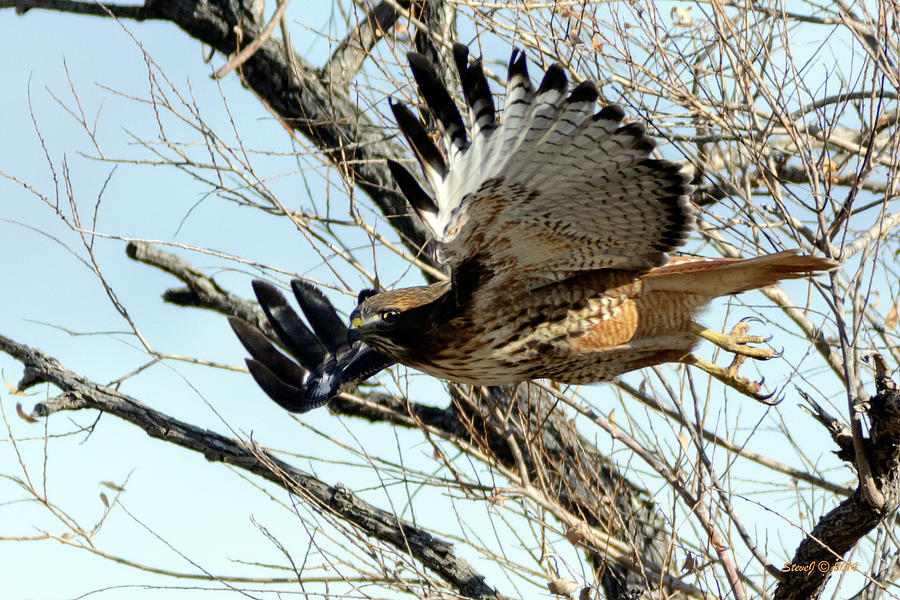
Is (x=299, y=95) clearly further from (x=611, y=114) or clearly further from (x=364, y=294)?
(x=611, y=114)

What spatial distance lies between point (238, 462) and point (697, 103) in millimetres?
3060

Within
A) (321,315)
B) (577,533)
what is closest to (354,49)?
(321,315)

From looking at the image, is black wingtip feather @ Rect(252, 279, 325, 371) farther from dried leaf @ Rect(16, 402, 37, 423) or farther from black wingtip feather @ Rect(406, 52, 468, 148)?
black wingtip feather @ Rect(406, 52, 468, 148)

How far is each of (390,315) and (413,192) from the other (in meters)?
0.95

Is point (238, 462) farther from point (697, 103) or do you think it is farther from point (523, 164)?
point (697, 103)

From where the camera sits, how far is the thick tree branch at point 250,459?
15.2 ft

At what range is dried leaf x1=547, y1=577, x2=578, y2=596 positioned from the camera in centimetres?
397

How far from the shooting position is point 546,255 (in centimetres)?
383

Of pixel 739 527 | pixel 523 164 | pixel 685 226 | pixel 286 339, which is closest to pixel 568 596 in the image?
pixel 739 527

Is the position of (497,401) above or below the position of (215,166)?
below

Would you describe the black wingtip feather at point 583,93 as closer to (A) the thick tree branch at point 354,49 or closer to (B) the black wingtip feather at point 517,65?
(B) the black wingtip feather at point 517,65

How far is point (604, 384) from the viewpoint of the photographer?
450 centimetres

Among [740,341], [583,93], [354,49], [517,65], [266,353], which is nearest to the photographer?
[517,65]

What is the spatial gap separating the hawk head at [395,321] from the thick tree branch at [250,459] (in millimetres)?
967
